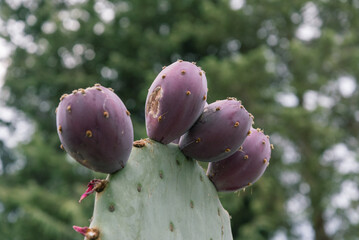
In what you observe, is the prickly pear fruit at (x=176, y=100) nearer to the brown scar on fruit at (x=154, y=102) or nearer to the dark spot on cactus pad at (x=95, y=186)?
the brown scar on fruit at (x=154, y=102)

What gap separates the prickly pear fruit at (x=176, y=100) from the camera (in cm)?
95

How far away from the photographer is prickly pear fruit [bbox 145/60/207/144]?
946 millimetres

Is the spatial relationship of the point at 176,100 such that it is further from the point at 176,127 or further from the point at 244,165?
the point at 244,165

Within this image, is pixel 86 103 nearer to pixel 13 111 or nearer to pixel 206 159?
pixel 206 159

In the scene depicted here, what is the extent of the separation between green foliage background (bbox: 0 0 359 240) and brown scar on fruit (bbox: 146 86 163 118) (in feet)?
12.8

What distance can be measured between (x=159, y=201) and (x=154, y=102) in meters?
0.20

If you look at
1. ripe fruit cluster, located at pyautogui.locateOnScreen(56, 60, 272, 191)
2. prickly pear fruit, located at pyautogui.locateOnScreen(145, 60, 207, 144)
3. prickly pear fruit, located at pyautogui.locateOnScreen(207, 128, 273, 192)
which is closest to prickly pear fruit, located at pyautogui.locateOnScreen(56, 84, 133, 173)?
ripe fruit cluster, located at pyautogui.locateOnScreen(56, 60, 272, 191)

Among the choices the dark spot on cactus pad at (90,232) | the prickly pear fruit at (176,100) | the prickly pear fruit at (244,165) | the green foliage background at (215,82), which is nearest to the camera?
the dark spot on cactus pad at (90,232)

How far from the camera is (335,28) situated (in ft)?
24.6

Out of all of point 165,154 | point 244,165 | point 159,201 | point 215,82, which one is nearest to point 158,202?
point 159,201

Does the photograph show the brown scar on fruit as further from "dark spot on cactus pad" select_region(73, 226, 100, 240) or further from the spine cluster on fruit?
"dark spot on cactus pad" select_region(73, 226, 100, 240)

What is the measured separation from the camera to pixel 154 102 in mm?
975

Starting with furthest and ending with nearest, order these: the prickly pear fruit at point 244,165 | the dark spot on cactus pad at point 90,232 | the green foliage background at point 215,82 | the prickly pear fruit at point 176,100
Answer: the green foliage background at point 215,82, the prickly pear fruit at point 244,165, the prickly pear fruit at point 176,100, the dark spot on cactus pad at point 90,232

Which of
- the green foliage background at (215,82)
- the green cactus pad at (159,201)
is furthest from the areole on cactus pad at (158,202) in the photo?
the green foliage background at (215,82)
